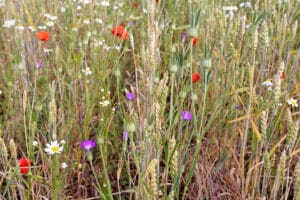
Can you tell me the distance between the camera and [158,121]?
90 centimetres

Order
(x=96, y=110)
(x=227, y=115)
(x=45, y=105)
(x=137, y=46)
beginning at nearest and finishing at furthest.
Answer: (x=227, y=115) < (x=45, y=105) < (x=96, y=110) < (x=137, y=46)

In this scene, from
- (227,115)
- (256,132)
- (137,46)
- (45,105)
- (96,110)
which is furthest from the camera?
(137,46)

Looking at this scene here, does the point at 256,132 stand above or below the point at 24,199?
above

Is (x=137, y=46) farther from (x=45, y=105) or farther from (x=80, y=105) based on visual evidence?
(x=45, y=105)

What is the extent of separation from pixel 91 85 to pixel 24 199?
0.62m

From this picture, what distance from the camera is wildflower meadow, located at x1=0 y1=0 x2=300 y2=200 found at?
987 mm

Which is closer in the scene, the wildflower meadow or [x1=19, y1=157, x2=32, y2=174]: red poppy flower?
the wildflower meadow

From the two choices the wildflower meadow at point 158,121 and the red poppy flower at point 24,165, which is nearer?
the wildflower meadow at point 158,121

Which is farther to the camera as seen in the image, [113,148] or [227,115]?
[113,148]

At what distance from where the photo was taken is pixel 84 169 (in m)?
1.40

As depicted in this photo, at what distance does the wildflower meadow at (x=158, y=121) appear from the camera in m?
0.99

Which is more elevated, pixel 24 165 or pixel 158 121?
pixel 158 121

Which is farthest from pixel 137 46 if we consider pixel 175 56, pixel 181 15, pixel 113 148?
pixel 175 56

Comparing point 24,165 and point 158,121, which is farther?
point 24,165
